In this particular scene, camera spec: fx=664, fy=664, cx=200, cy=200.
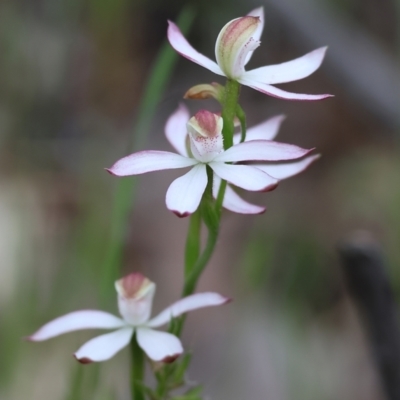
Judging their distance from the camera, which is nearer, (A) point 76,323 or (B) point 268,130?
(A) point 76,323

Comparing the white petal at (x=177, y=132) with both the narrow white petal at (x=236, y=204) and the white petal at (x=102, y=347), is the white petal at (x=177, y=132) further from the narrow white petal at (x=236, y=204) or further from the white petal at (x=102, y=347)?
the white petal at (x=102, y=347)

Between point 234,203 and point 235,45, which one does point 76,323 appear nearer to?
point 234,203

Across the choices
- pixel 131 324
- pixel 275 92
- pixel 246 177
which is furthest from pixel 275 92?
pixel 131 324

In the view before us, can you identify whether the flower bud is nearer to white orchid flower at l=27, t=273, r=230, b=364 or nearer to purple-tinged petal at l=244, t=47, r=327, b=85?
purple-tinged petal at l=244, t=47, r=327, b=85

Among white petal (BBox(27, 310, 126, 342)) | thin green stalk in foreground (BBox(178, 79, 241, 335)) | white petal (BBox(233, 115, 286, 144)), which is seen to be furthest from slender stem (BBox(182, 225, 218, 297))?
white petal (BBox(233, 115, 286, 144))

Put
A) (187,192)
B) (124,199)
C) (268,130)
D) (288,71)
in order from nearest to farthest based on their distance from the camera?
(187,192) < (288,71) < (268,130) < (124,199)

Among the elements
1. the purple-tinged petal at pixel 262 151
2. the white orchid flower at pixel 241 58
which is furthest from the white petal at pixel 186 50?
the purple-tinged petal at pixel 262 151
